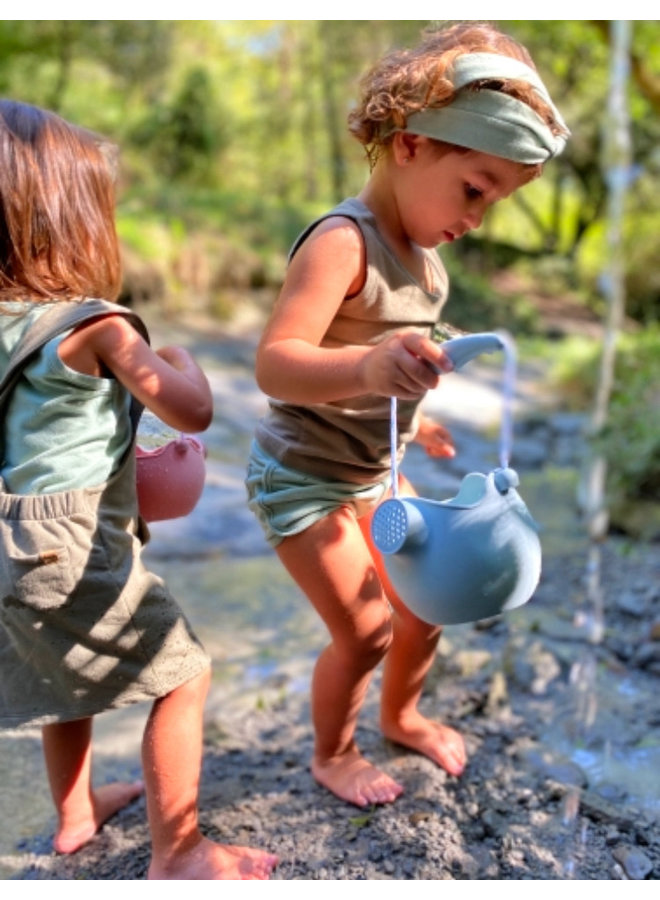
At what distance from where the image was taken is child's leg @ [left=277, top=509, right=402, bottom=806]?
1.84 meters

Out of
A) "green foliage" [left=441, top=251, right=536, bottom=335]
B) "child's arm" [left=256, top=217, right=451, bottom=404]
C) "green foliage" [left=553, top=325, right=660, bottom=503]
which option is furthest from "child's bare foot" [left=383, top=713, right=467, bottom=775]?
"green foliage" [left=441, top=251, right=536, bottom=335]

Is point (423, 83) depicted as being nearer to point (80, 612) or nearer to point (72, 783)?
point (80, 612)

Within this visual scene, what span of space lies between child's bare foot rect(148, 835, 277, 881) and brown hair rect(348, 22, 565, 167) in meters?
1.40

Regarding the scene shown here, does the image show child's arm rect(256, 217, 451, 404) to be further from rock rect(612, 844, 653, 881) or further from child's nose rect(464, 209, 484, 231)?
rock rect(612, 844, 653, 881)

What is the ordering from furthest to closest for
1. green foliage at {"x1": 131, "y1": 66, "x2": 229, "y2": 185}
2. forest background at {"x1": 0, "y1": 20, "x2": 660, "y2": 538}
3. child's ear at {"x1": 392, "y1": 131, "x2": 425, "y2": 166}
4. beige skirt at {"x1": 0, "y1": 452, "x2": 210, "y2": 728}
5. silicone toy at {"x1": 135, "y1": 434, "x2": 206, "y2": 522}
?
green foliage at {"x1": 131, "y1": 66, "x2": 229, "y2": 185}, forest background at {"x1": 0, "y1": 20, "x2": 660, "y2": 538}, silicone toy at {"x1": 135, "y1": 434, "x2": 206, "y2": 522}, child's ear at {"x1": 392, "y1": 131, "x2": 425, "y2": 166}, beige skirt at {"x1": 0, "y1": 452, "x2": 210, "y2": 728}

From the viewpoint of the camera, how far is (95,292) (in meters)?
1.69

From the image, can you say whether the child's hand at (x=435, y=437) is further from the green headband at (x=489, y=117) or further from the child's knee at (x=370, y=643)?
the green headband at (x=489, y=117)

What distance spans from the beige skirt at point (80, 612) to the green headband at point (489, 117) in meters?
0.84

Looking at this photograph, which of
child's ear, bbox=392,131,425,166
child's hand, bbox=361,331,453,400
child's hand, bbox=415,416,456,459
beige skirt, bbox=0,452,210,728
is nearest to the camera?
child's hand, bbox=361,331,453,400

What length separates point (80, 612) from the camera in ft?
5.31

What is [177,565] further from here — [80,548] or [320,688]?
[80,548]

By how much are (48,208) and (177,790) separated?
1.10m

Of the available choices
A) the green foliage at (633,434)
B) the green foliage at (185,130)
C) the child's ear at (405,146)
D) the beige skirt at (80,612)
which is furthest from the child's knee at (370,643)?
the green foliage at (185,130)

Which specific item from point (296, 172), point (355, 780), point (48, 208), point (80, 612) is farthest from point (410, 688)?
point (296, 172)
